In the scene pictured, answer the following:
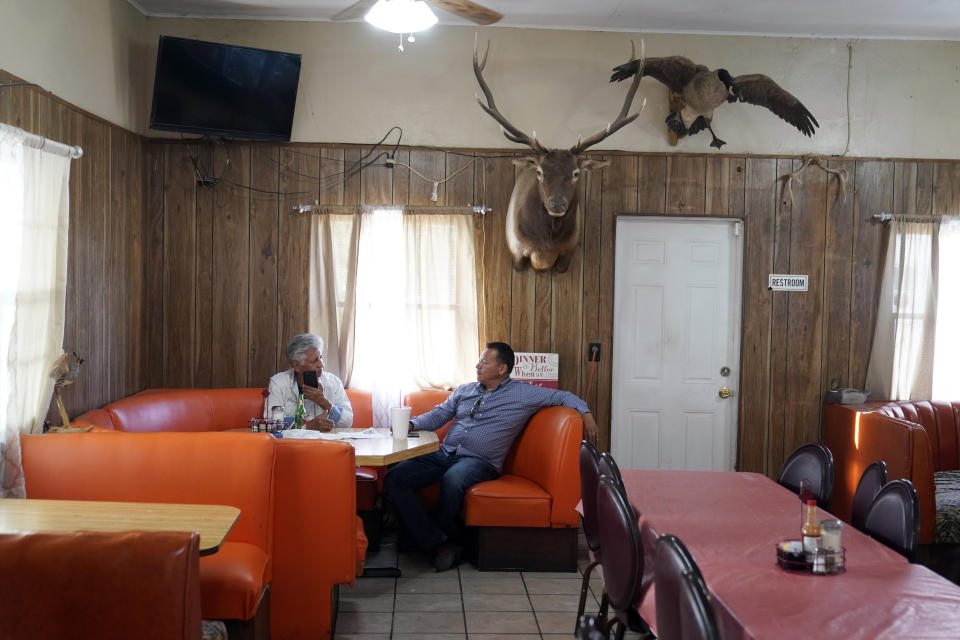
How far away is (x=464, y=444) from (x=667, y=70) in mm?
2614

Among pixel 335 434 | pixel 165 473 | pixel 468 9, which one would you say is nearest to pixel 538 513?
pixel 335 434

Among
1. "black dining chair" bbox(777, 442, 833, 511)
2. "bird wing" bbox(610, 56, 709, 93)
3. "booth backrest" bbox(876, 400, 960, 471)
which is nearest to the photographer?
"black dining chair" bbox(777, 442, 833, 511)

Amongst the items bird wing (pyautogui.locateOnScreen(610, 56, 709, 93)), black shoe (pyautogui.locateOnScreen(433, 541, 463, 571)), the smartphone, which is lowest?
black shoe (pyautogui.locateOnScreen(433, 541, 463, 571))

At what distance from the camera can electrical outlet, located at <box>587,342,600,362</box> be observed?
5.46 m

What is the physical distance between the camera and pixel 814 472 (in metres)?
3.46

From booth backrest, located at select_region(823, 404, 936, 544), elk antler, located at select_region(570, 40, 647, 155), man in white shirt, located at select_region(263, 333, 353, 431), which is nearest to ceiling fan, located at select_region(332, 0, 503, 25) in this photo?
elk antler, located at select_region(570, 40, 647, 155)

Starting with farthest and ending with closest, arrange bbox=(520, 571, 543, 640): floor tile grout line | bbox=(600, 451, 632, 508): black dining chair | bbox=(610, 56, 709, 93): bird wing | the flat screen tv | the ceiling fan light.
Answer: bbox=(610, 56, 709, 93): bird wing
the flat screen tv
bbox=(520, 571, 543, 640): floor tile grout line
the ceiling fan light
bbox=(600, 451, 632, 508): black dining chair

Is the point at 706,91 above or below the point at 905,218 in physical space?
above

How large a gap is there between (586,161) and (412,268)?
1.34 meters

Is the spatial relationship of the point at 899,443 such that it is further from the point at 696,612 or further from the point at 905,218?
the point at 696,612

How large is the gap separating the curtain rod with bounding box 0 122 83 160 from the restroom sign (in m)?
4.21

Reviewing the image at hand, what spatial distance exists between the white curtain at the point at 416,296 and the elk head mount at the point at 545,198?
1.29 ft

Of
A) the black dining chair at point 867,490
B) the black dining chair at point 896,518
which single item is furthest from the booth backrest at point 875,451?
the black dining chair at point 896,518

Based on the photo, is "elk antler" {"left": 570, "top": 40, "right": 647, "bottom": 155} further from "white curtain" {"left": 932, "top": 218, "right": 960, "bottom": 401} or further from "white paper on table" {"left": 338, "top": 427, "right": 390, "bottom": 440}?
"white curtain" {"left": 932, "top": 218, "right": 960, "bottom": 401}
